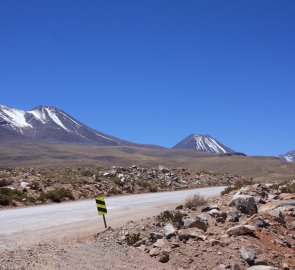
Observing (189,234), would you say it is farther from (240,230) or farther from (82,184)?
(82,184)

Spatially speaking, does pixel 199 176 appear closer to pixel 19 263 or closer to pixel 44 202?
pixel 44 202

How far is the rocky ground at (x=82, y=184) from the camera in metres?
29.8

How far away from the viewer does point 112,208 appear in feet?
→ 80.8

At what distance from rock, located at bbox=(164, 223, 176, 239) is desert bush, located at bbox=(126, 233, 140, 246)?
78cm

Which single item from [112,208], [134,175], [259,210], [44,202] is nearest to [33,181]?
[44,202]

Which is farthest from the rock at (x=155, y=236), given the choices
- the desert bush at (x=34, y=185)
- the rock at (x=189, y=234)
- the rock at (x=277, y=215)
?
the desert bush at (x=34, y=185)

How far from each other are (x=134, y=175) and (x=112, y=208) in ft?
70.4

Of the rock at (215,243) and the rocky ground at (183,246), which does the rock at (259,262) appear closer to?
the rocky ground at (183,246)

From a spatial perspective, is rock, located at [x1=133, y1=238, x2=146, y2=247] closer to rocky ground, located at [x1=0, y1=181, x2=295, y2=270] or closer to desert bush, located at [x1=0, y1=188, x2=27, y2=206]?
rocky ground, located at [x1=0, y1=181, x2=295, y2=270]

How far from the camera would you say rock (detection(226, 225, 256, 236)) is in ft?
48.4

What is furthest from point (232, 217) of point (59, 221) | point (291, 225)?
point (59, 221)

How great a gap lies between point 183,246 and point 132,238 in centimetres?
153

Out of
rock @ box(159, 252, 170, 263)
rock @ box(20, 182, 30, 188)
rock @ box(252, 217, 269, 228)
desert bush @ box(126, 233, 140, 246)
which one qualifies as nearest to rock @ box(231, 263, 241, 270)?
rock @ box(159, 252, 170, 263)

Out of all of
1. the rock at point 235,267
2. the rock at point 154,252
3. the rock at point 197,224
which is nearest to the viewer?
the rock at point 235,267
